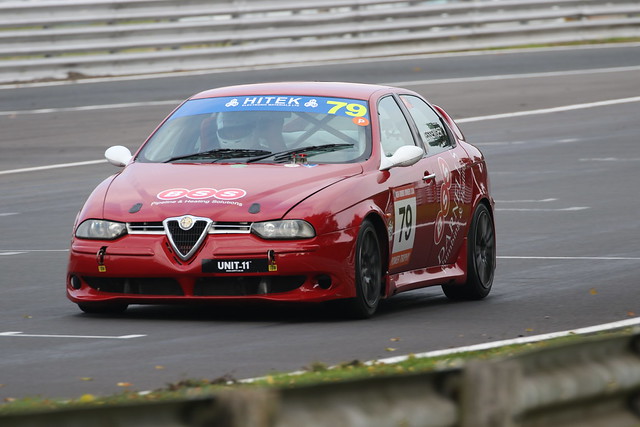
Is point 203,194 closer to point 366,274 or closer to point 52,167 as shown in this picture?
point 366,274

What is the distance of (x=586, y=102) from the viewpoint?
30.6 meters

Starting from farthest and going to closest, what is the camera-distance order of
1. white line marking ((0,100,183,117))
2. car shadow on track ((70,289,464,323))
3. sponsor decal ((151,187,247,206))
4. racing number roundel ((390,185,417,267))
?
1. white line marking ((0,100,183,117))
2. racing number roundel ((390,185,417,267))
3. car shadow on track ((70,289,464,323))
4. sponsor decal ((151,187,247,206))

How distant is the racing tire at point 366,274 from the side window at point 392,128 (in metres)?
0.90

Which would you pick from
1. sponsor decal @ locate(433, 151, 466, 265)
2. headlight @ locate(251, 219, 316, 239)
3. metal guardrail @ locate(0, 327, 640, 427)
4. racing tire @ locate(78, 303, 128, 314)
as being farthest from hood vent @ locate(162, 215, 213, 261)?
metal guardrail @ locate(0, 327, 640, 427)

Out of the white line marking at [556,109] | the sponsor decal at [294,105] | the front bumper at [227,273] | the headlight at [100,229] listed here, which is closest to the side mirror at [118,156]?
the sponsor decal at [294,105]

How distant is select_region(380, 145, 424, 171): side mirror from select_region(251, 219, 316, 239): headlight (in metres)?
1.03

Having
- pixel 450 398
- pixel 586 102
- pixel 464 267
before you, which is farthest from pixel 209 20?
pixel 450 398

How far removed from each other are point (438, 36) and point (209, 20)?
6058 millimetres

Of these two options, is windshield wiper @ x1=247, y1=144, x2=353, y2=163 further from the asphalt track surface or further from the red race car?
the asphalt track surface

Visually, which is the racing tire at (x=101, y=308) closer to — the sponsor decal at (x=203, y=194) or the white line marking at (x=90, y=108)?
the sponsor decal at (x=203, y=194)

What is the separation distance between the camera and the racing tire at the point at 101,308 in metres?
10.7

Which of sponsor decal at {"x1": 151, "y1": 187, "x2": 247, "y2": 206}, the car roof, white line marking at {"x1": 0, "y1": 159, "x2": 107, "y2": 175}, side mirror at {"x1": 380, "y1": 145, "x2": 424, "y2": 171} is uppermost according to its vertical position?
the car roof

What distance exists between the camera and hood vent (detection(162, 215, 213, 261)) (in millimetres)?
10086

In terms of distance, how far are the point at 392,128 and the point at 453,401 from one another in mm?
6427
